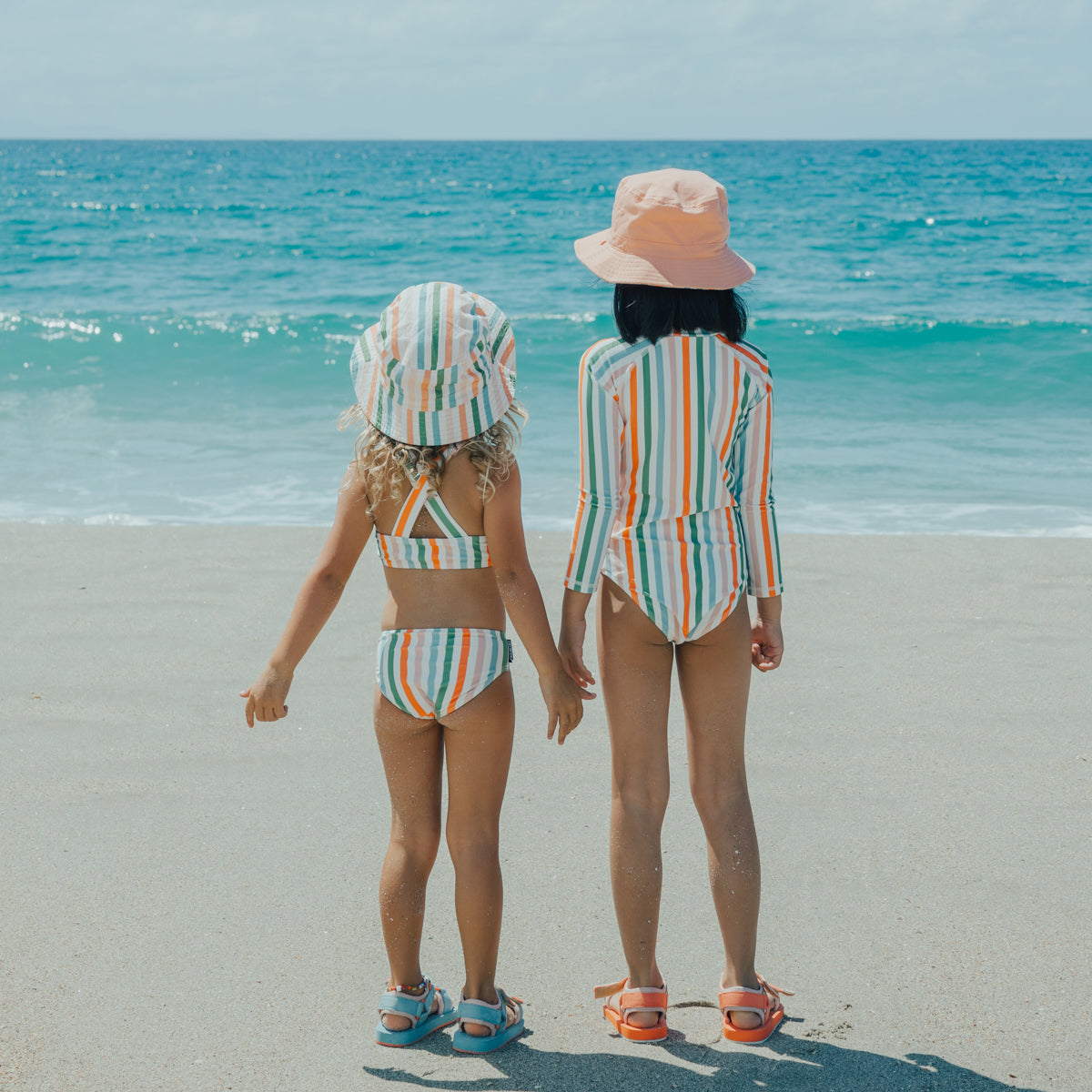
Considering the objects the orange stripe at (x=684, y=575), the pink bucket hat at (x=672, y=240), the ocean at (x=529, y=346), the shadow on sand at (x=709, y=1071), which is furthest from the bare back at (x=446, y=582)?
the ocean at (x=529, y=346)

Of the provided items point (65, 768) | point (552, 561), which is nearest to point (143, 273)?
point (552, 561)

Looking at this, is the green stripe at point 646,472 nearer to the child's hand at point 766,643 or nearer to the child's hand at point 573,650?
the child's hand at point 573,650

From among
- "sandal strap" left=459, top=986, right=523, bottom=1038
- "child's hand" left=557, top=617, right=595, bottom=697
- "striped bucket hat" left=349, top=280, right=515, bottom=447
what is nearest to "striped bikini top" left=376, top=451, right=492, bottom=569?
"striped bucket hat" left=349, top=280, right=515, bottom=447

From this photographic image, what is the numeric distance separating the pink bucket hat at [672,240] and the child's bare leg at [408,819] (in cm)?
95

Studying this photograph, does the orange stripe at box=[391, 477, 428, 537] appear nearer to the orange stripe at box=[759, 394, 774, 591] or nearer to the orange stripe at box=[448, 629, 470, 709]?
the orange stripe at box=[448, 629, 470, 709]

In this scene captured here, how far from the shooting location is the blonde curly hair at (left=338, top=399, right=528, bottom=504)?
208 cm

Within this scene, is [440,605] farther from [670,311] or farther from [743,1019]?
[743,1019]

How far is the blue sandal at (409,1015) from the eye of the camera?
2232mm

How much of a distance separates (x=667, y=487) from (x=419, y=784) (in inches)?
29.9

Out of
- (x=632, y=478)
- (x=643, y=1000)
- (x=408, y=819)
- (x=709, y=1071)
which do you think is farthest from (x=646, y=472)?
(x=709, y=1071)

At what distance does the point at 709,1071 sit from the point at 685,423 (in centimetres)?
126

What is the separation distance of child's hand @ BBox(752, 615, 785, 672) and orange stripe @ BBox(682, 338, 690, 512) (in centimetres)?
35

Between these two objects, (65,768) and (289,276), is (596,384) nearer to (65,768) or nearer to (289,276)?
(65,768)

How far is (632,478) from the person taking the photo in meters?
2.15
